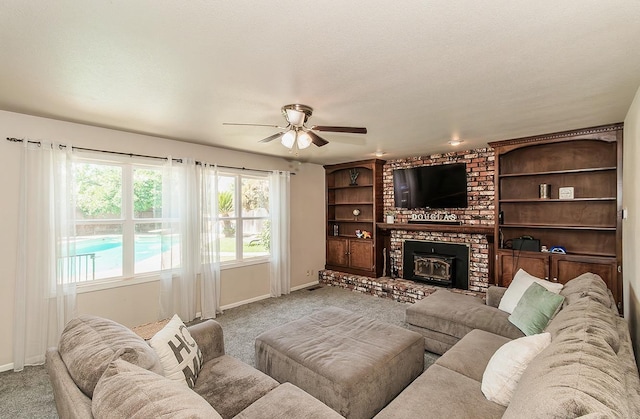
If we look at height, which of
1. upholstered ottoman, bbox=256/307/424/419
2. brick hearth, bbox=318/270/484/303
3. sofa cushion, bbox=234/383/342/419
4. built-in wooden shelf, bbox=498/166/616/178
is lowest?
brick hearth, bbox=318/270/484/303

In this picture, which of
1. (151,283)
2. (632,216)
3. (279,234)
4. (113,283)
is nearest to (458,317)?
(632,216)

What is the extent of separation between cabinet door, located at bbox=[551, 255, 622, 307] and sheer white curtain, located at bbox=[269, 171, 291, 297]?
3956 millimetres

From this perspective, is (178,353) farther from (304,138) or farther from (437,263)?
(437,263)

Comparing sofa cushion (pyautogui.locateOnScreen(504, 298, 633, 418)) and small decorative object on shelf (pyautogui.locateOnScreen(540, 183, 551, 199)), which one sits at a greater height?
small decorative object on shelf (pyautogui.locateOnScreen(540, 183, 551, 199))

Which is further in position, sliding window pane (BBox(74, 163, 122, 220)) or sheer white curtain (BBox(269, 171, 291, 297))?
sheer white curtain (BBox(269, 171, 291, 297))

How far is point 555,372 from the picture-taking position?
1.18 metres

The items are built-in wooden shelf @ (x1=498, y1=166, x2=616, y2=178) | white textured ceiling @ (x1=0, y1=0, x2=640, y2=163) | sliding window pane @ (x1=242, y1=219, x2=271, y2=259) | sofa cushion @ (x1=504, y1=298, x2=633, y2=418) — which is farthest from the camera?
sliding window pane @ (x1=242, y1=219, x2=271, y2=259)

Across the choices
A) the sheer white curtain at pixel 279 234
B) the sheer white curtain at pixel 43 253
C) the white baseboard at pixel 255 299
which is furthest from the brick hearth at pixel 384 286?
the sheer white curtain at pixel 43 253

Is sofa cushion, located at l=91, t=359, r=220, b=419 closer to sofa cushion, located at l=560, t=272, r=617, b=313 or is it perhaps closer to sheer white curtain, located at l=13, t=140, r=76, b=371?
sofa cushion, located at l=560, t=272, r=617, b=313

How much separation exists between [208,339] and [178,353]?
1.34ft

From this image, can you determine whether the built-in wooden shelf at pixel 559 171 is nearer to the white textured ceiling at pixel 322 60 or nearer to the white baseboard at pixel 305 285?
the white textured ceiling at pixel 322 60

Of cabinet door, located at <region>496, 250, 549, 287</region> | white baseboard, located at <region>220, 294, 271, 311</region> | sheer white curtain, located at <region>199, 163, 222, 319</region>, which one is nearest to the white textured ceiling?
sheer white curtain, located at <region>199, 163, 222, 319</region>

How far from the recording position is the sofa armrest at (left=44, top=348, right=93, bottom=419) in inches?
45.5

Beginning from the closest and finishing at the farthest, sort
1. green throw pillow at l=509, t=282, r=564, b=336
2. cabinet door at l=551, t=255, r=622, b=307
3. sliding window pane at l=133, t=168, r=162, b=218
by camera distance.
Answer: green throw pillow at l=509, t=282, r=564, b=336, cabinet door at l=551, t=255, r=622, b=307, sliding window pane at l=133, t=168, r=162, b=218
